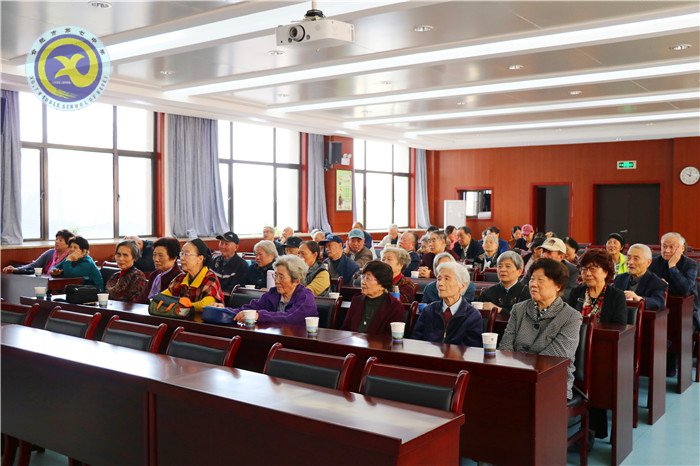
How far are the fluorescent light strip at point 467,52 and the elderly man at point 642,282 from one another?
230 centimetres

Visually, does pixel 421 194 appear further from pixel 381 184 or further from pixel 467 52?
pixel 467 52

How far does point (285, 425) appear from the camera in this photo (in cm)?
235

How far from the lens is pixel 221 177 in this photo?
12680mm

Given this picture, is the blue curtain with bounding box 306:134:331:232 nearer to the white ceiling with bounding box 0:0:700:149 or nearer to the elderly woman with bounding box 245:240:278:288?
the white ceiling with bounding box 0:0:700:149

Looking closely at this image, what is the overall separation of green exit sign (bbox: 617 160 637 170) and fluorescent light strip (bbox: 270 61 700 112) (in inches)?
264

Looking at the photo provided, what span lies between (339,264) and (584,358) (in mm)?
3815

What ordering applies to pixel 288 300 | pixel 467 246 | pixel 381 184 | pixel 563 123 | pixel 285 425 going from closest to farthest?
pixel 285 425 < pixel 288 300 < pixel 467 246 < pixel 563 123 < pixel 381 184

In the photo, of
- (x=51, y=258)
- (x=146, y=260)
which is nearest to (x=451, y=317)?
(x=146, y=260)

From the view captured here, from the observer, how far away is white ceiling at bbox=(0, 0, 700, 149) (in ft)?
19.9

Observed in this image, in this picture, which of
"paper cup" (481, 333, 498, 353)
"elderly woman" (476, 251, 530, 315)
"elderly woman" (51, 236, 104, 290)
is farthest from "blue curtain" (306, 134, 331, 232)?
"paper cup" (481, 333, 498, 353)

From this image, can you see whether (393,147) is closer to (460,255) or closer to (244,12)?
(460,255)

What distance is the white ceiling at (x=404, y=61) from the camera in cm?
607

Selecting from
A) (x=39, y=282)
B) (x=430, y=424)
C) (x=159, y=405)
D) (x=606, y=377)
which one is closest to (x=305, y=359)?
(x=159, y=405)
